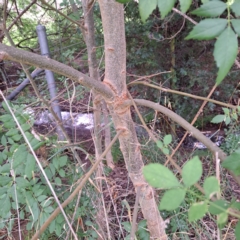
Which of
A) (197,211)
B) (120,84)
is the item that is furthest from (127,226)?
(197,211)

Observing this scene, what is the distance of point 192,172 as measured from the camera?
1.08ft

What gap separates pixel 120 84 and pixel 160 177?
0.50 m

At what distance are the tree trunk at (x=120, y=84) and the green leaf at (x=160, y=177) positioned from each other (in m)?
0.48

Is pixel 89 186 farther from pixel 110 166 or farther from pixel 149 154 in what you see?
pixel 149 154

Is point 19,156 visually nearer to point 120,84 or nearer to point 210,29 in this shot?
point 120,84

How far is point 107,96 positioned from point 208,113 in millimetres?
1729

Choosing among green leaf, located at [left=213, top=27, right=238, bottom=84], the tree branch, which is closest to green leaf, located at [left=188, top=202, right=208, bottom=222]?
green leaf, located at [left=213, top=27, right=238, bottom=84]

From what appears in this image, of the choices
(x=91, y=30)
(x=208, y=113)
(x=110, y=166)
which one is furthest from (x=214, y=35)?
(x=208, y=113)

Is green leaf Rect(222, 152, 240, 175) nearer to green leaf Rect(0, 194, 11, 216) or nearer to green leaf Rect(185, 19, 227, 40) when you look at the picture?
green leaf Rect(185, 19, 227, 40)

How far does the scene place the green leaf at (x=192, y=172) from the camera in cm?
33

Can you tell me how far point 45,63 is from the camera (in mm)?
615

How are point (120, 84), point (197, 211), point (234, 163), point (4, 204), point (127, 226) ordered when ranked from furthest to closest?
point (127, 226) → point (4, 204) → point (120, 84) → point (234, 163) → point (197, 211)

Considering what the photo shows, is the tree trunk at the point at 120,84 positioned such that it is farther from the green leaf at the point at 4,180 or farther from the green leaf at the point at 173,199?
the green leaf at the point at 173,199

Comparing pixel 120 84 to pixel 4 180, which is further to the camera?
pixel 4 180
